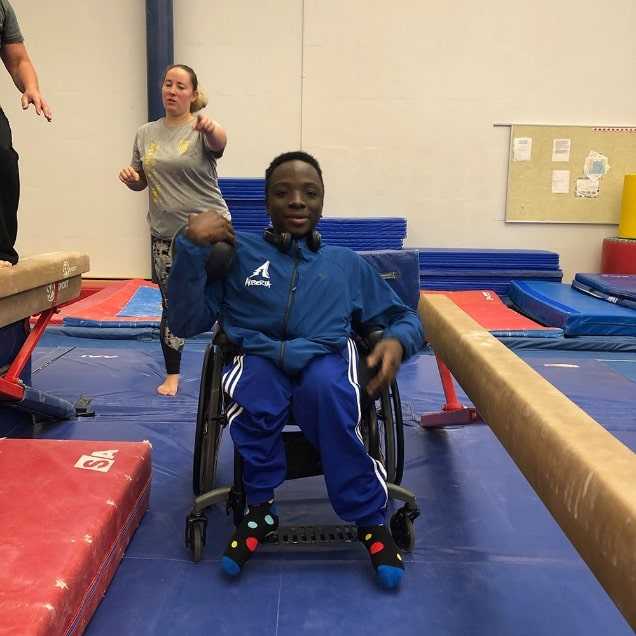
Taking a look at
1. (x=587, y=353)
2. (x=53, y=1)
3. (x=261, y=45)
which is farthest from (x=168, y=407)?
(x=53, y=1)

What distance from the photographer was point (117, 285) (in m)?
5.61

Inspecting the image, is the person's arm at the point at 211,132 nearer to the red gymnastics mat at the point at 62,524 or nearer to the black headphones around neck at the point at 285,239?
the black headphones around neck at the point at 285,239

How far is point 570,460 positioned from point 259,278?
1.09 metres

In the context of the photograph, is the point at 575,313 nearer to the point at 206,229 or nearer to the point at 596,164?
the point at 596,164

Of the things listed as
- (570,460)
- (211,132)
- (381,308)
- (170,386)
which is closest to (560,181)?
(211,132)

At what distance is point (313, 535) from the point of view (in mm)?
1745

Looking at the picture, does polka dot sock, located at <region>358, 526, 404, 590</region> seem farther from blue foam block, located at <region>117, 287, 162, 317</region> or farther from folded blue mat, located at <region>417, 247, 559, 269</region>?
folded blue mat, located at <region>417, 247, 559, 269</region>

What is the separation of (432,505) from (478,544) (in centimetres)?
25

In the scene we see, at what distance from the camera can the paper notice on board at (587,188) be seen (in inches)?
232

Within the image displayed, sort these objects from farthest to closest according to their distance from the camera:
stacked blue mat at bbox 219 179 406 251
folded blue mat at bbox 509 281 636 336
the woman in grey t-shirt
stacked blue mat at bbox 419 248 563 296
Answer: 1. stacked blue mat at bbox 419 248 563 296
2. stacked blue mat at bbox 219 179 406 251
3. folded blue mat at bbox 509 281 636 336
4. the woman in grey t-shirt

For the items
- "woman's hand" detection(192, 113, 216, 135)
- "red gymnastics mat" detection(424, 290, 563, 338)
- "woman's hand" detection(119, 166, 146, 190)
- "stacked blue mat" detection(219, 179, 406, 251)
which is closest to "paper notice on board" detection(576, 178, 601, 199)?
"red gymnastics mat" detection(424, 290, 563, 338)

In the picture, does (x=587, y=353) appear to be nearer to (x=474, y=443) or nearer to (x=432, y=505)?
(x=474, y=443)

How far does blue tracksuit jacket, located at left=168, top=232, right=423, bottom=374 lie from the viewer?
175 centimetres

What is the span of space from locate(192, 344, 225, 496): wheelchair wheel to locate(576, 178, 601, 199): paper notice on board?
509cm
